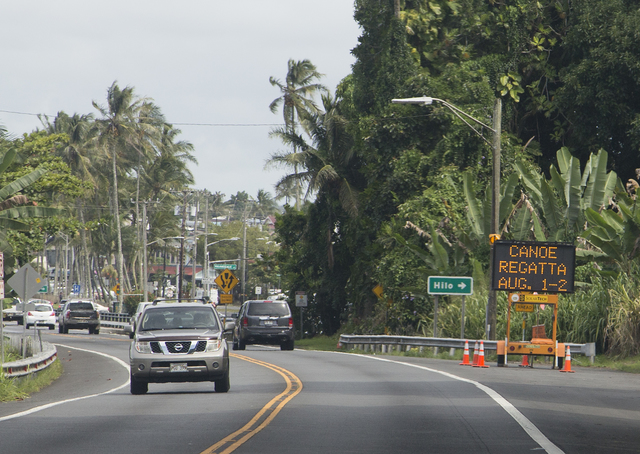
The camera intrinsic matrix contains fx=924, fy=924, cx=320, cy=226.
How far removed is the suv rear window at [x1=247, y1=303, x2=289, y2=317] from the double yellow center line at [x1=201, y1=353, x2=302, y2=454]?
12.5 meters

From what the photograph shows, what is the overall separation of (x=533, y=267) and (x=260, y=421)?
13.1m

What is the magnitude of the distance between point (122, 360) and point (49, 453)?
20567 mm

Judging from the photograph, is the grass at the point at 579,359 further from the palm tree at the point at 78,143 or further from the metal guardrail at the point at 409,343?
the palm tree at the point at 78,143

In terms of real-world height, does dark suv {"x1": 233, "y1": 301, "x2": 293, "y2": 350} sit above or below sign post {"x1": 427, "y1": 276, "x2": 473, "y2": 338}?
below

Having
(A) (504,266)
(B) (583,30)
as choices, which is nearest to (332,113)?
(B) (583,30)

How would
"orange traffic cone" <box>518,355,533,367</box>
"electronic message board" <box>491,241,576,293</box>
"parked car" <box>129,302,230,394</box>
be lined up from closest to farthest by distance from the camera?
"parked car" <box>129,302,230,394</box>, "electronic message board" <box>491,241,576,293</box>, "orange traffic cone" <box>518,355,533,367</box>

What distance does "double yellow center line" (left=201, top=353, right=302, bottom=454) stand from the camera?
31.4ft

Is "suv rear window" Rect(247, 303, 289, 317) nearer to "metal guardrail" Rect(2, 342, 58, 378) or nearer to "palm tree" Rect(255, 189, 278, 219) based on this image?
"metal guardrail" Rect(2, 342, 58, 378)

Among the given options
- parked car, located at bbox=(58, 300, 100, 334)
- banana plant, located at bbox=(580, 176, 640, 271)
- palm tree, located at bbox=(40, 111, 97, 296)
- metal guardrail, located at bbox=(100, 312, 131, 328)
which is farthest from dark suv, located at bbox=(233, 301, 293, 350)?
palm tree, located at bbox=(40, 111, 97, 296)

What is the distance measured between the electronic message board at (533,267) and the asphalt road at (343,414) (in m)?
2.42

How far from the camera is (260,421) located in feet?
39.2

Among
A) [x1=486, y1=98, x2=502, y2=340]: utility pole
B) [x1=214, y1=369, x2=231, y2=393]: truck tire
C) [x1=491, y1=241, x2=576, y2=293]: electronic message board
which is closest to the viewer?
[x1=214, y1=369, x2=231, y2=393]: truck tire

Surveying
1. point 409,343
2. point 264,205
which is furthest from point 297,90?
point 264,205

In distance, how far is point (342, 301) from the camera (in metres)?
50.6
